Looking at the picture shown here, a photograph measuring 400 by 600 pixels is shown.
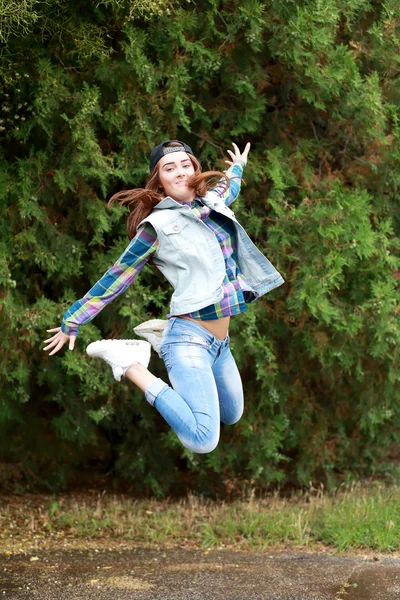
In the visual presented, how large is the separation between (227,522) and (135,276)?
109 inches

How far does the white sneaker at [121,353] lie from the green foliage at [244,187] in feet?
5.15

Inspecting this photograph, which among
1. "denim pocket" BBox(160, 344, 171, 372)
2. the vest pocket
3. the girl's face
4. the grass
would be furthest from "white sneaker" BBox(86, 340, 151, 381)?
the grass

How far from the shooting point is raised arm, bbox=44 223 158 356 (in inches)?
154

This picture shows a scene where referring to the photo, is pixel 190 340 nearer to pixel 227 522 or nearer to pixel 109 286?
pixel 109 286

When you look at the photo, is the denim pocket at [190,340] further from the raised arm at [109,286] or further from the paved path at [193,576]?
the paved path at [193,576]

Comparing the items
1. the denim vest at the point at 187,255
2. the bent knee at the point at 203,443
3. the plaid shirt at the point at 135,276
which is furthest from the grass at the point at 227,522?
the denim vest at the point at 187,255

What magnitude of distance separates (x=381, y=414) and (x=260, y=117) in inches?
92.7

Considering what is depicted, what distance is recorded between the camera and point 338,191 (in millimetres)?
6070

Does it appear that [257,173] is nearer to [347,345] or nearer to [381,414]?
[347,345]

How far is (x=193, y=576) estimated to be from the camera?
5223 millimetres

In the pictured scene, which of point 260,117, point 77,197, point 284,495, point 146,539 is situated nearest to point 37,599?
point 146,539

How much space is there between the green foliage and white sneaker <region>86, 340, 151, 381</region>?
1.57m

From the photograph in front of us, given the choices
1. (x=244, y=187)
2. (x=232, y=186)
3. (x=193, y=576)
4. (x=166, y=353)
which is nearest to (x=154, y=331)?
(x=166, y=353)

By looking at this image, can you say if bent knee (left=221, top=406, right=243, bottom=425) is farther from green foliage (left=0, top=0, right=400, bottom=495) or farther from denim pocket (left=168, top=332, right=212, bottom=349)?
green foliage (left=0, top=0, right=400, bottom=495)
